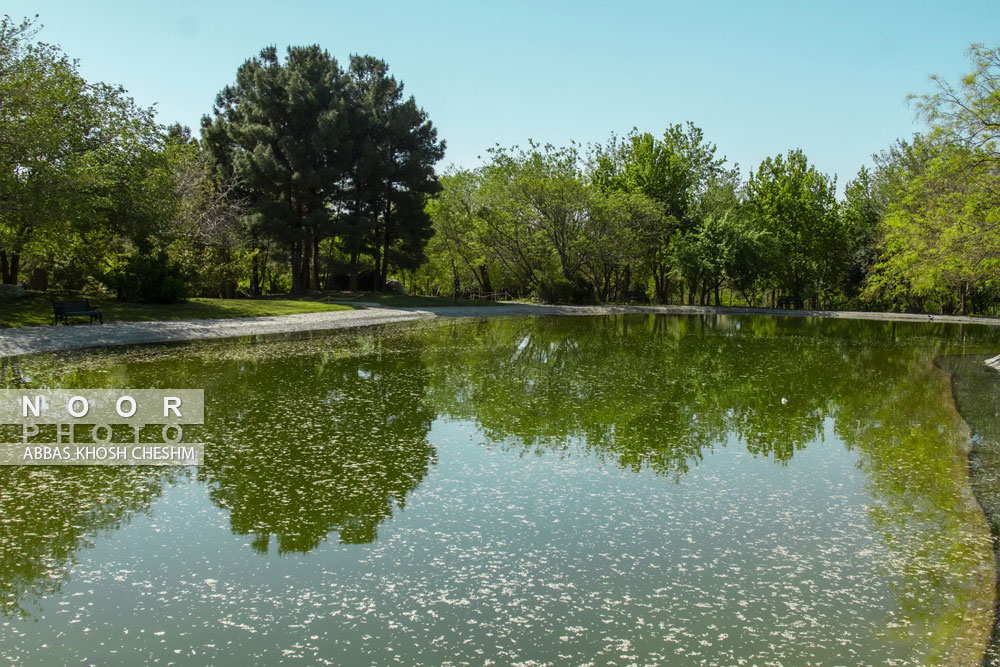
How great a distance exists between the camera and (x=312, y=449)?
24.9ft

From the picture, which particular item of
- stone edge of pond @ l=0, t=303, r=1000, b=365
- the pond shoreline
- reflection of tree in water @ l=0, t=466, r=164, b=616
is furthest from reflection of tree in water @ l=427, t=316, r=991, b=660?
stone edge of pond @ l=0, t=303, r=1000, b=365

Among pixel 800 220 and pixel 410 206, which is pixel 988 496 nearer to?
pixel 410 206

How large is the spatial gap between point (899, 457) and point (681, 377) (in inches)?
234

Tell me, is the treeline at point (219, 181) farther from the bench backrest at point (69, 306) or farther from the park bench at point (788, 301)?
the park bench at point (788, 301)

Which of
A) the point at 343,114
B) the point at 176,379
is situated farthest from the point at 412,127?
the point at 176,379

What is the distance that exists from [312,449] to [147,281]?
2261cm

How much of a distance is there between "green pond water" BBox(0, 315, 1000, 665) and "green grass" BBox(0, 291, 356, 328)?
499 inches

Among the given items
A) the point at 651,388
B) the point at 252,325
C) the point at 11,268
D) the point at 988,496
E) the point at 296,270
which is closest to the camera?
the point at 988,496

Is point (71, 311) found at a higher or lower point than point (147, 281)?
lower

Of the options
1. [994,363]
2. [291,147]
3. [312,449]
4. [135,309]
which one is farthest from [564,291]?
[312,449]

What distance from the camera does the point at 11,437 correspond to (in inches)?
314

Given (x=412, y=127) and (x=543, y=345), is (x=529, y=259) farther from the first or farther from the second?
(x=543, y=345)

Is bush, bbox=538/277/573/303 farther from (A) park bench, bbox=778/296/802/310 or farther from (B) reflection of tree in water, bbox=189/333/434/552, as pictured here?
(B) reflection of tree in water, bbox=189/333/434/552

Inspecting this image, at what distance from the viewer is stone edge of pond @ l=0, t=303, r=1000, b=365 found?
55.9 ft
